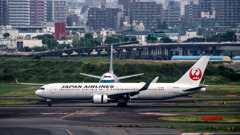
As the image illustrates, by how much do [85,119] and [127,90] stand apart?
15723 mm

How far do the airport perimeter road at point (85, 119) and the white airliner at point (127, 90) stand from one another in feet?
5.39

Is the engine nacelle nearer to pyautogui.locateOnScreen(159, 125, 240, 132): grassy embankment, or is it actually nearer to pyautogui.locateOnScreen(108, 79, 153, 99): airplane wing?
pyautogui.locateOnScreen(108, 79, 153, 99): airplane wing

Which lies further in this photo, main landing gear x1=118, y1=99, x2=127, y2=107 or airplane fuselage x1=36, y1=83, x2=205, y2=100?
main landing gear x1=118, y1=99, x2=127, y2=107

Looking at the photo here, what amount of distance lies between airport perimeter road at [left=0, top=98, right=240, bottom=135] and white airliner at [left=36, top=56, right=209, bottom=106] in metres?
1.64

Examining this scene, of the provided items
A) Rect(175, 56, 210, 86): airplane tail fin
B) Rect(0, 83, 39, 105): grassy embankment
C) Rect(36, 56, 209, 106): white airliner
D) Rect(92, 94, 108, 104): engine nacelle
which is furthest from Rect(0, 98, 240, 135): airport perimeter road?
Rect(0, 83, 39, 105): grassy embankment

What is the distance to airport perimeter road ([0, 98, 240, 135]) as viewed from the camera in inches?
2057

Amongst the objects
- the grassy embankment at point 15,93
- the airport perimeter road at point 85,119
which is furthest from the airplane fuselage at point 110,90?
the grassy embankment at point 15,93

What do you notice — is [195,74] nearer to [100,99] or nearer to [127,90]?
[127,90]

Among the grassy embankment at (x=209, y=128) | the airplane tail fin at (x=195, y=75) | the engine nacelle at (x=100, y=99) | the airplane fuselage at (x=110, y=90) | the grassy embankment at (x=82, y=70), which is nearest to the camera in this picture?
the grassy embankment at (x=209, y=128)

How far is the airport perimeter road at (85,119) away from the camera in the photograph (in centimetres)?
5225

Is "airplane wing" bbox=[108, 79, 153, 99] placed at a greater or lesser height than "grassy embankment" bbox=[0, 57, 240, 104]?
greater

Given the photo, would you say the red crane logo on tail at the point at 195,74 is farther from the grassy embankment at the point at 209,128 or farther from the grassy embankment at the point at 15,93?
the grassy embankment at the point at 15,93

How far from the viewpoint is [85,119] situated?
203 ft

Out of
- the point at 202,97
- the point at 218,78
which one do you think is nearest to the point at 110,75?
the point at 202,97
